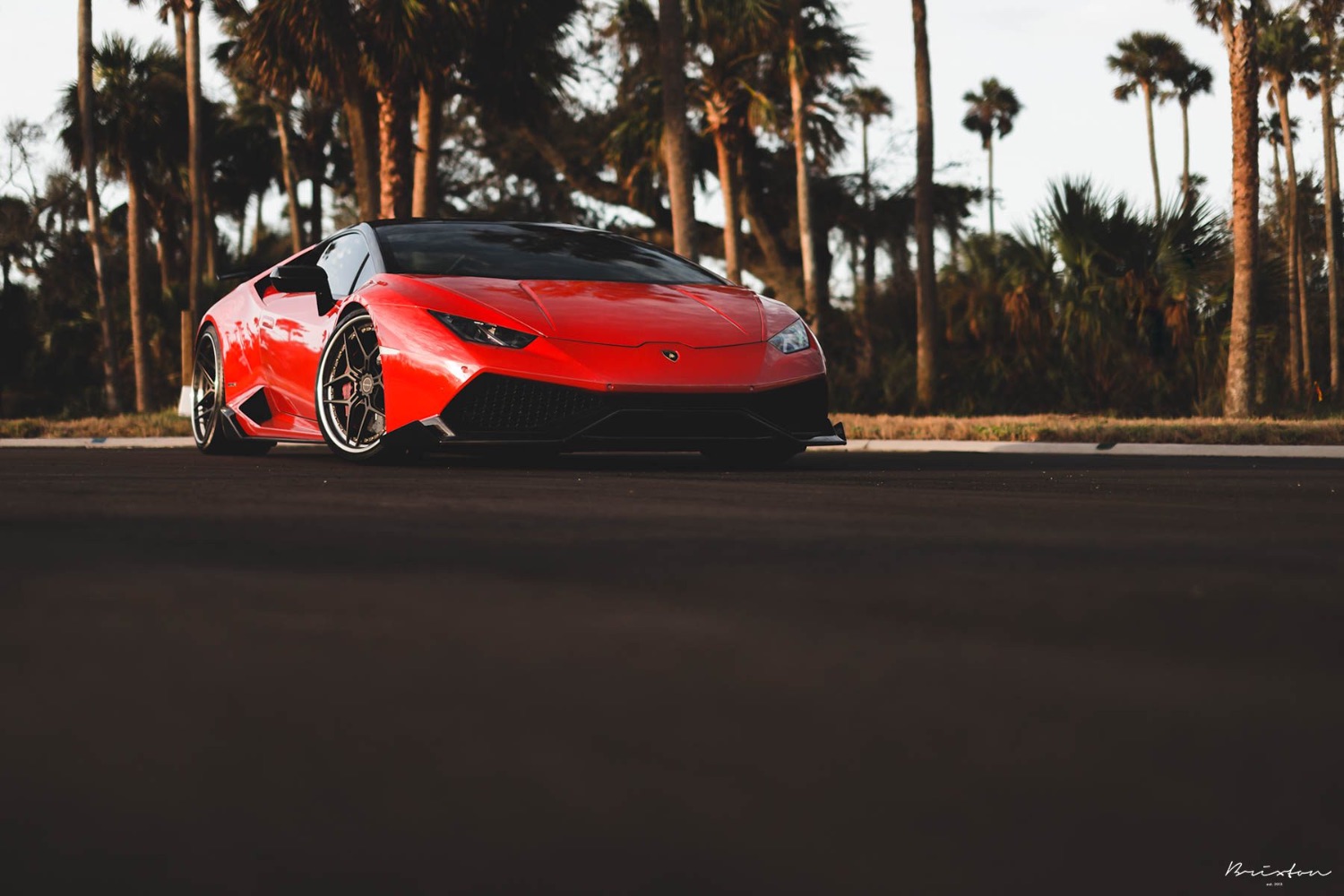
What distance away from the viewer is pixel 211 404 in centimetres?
988

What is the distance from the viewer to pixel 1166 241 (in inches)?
734

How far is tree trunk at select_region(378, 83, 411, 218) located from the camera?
72.9 ft

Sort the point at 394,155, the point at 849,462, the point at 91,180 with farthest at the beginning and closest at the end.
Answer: the point at 91,180 → the point at 394,155 → the point at 849,462

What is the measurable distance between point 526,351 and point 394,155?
15871 mm

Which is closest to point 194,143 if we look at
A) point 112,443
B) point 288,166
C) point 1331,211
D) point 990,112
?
point 288,166

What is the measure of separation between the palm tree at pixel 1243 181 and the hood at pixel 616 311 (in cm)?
1061

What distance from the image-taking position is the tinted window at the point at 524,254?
810 centimetres

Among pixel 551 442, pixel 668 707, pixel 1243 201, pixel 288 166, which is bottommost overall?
pixel 668 707

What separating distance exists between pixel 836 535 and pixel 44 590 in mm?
2085

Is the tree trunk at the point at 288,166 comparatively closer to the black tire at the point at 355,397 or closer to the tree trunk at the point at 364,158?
the tree trunk at the point at 364,158

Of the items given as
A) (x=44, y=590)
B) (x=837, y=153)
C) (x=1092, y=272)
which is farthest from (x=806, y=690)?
(x=837, y=153)

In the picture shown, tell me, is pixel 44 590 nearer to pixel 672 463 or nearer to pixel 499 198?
pixel 672 463

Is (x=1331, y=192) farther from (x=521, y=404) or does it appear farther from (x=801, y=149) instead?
(x=521, y=404)

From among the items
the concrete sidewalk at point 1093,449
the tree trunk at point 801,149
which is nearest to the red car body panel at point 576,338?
the concrete sidewalk at point 1093,449
